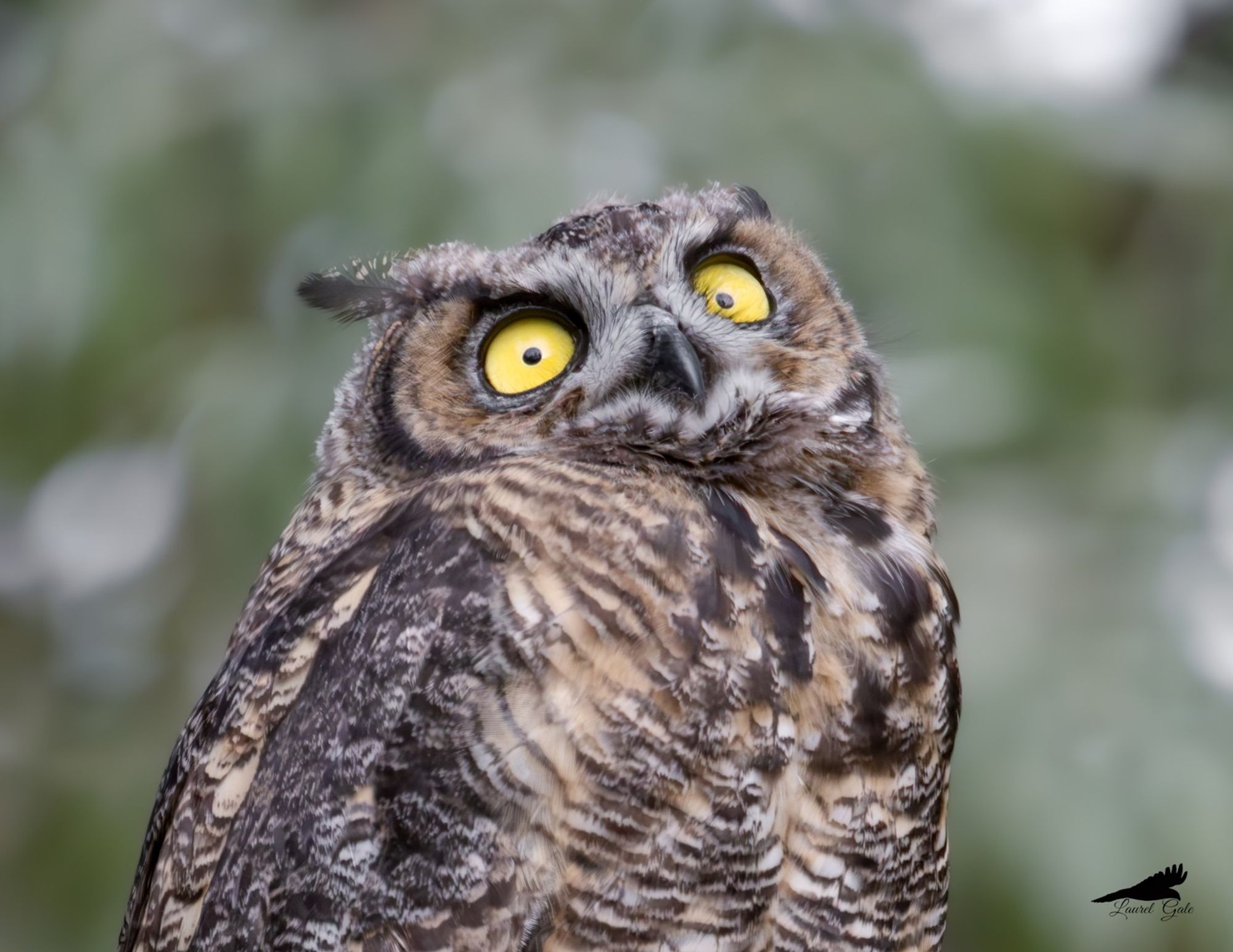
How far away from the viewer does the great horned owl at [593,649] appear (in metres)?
1.52

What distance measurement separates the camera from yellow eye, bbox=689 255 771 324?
1.92 meters

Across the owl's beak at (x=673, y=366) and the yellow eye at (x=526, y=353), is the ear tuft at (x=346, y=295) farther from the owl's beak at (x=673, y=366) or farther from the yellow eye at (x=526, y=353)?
the owl's beak at (x=673, y=366)

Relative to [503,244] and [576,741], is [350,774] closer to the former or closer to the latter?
[576,741]

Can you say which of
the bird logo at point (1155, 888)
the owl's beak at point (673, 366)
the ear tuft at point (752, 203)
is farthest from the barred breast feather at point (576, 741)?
the bird logo at point (1155, 888)

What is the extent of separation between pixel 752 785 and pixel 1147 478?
2.25m

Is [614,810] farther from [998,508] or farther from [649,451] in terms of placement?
[998,508]

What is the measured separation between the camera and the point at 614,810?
1509mm

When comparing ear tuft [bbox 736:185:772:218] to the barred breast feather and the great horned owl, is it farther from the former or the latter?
the barred breast feather

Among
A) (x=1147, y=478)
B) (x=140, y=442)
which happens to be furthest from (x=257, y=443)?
(x=1147, y=478)

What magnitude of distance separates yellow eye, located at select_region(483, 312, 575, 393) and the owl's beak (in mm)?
148

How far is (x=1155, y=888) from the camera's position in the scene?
2.71 m

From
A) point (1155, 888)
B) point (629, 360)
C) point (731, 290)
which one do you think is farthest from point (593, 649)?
point (1155, 888)

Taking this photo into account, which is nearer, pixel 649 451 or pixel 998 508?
pixel 649 451

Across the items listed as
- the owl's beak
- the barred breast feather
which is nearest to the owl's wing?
the barred breast feather
